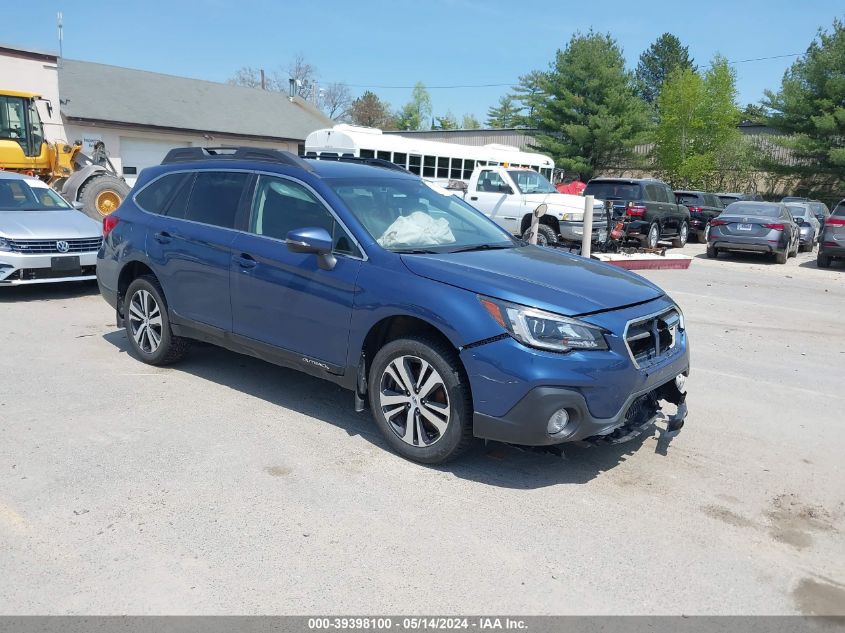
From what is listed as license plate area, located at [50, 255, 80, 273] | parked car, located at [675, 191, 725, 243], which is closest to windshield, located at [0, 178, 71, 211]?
license plate area, located at [50, 255, 80, 273]

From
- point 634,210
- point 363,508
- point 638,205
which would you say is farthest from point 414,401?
point 638,205

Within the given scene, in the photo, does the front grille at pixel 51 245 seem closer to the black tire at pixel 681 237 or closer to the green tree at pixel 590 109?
the black tire at pixel 681 237

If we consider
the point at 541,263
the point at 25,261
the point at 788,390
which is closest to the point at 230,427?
the point at 541,263

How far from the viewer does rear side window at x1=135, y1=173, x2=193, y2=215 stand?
6129mm

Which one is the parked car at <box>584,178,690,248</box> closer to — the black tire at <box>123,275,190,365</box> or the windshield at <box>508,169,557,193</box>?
the windshield at <box>508,169,557,193</box>

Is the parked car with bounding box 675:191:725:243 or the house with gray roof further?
the house with gray roof

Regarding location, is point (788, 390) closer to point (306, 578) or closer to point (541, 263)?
point (541, 263)

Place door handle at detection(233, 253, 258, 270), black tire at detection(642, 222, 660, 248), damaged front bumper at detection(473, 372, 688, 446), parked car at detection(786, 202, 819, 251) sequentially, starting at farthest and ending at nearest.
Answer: parked car at detection(786, 202, 819, 251) → black tire at detection(642, 222, 660, 248) → door handle at detection(233, 253, 258, 270) → damaged front bumper at detection(473, 372, 688, 446)

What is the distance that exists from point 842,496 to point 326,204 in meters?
3.71

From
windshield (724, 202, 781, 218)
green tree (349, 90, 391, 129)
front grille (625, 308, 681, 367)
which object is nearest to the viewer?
front grille (625, 308, 681, 367)

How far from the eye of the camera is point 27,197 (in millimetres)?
10328

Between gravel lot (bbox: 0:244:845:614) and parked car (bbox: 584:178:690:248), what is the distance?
11.3m

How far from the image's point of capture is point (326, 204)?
4.98 m

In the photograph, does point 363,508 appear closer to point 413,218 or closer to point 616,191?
point 413,218
